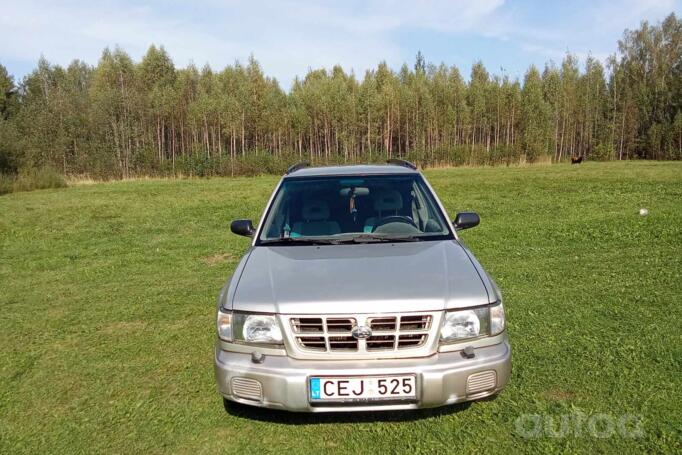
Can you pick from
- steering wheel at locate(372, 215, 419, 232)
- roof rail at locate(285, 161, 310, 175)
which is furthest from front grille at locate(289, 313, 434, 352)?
roof rail at locate(285, 161, 310, 175)

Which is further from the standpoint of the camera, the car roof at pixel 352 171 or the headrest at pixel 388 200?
the car roof at pixel 352 171

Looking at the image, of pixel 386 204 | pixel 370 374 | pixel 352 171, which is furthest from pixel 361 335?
pixel 352 171

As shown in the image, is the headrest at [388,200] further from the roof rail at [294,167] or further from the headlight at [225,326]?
the headlight at [225,326]

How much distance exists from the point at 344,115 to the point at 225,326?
45.4 m

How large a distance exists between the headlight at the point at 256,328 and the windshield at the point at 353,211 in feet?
3.53

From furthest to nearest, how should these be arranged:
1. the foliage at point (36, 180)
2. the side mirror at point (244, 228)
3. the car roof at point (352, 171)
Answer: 1. the foliage at point (36, 180)
2. the car roof at point (352, 171)
3. the side mirror at point (244, 228)

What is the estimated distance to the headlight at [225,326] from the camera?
10.2 ft

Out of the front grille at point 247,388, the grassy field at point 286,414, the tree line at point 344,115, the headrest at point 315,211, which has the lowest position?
the grassy field at point 286,414

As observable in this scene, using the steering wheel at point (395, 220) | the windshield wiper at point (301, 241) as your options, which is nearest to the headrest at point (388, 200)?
the steering wheel at point (395, 220)

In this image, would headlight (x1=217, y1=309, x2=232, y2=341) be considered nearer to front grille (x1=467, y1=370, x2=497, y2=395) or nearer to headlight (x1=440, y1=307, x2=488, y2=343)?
headlight (x1=440, y1=307, x2=488, y2=343)

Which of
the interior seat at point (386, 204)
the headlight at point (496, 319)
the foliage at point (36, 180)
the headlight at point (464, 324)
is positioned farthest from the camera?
the foliage at point (36, 180)

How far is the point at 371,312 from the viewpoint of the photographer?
2.90 metres

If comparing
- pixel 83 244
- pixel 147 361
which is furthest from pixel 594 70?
pixel 147 361

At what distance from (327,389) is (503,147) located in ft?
147
